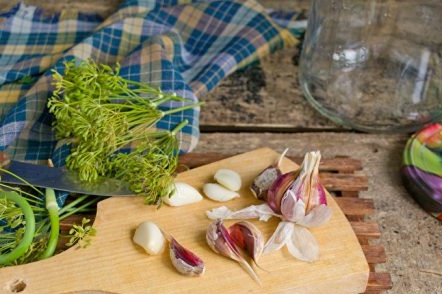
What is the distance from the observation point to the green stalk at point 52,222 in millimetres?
845

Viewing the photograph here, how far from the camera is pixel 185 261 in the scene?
2.67ft

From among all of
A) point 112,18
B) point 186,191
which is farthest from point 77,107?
point 112,18

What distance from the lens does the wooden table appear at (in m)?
0.91

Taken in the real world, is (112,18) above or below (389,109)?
above

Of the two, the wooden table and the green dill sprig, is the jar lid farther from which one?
the green dill sprig

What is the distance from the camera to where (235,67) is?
Result: 1.27 metres

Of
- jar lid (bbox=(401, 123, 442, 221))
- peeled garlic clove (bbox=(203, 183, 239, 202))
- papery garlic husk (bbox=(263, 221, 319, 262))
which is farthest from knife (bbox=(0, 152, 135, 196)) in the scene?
jar lid (bbox=(401, 123, 442, 221))

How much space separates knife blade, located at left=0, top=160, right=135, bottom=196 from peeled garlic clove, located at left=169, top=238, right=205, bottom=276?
127 millimetres

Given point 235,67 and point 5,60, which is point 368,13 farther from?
point 5,60

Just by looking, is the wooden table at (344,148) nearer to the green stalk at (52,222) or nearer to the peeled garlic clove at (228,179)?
the peeled garlic clove at (228,179)

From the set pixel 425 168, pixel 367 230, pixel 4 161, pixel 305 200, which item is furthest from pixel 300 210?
pixel 4 161

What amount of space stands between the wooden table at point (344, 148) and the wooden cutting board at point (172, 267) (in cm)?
5

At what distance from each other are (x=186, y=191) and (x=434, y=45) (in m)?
0.60

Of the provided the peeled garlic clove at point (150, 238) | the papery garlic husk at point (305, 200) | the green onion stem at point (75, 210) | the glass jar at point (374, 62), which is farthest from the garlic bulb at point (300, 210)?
the glass jar at point (374, 62)
